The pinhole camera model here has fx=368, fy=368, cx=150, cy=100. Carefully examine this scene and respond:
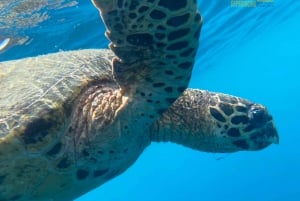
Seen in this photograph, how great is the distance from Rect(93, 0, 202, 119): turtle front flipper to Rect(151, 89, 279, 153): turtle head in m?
0.97

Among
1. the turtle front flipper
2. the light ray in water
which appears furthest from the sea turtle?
the light ray in water

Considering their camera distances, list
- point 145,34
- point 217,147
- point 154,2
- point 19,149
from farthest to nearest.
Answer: point 217,147
point 19,149
point 145,34
point 154,2

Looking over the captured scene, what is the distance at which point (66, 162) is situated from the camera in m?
3.46

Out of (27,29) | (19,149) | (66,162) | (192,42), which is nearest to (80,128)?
(66,162)

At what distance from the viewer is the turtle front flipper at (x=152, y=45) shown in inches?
91.8

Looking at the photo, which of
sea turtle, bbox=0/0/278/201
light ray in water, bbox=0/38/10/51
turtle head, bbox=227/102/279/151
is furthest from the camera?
light ray in water, bbox=0/38/10/51

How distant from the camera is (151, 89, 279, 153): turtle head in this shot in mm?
4043

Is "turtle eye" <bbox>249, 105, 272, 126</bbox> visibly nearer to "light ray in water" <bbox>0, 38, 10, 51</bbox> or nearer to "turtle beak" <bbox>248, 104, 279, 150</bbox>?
"turtle beak" <bbox>248, 104, 279, 150</bbox>

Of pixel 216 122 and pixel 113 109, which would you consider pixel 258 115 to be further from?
pixel 113 109

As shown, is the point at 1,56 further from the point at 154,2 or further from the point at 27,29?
the point at 154,2

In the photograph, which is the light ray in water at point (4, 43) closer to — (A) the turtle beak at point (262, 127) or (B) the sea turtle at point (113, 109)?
(B) the sea turtle at point (113, 109)

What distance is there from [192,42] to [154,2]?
446 millimetres

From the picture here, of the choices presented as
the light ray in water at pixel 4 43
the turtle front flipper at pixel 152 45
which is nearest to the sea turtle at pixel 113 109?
the turtle front flipper at pixel 152 45

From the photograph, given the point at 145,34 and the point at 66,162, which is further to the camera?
the point at 66,162
